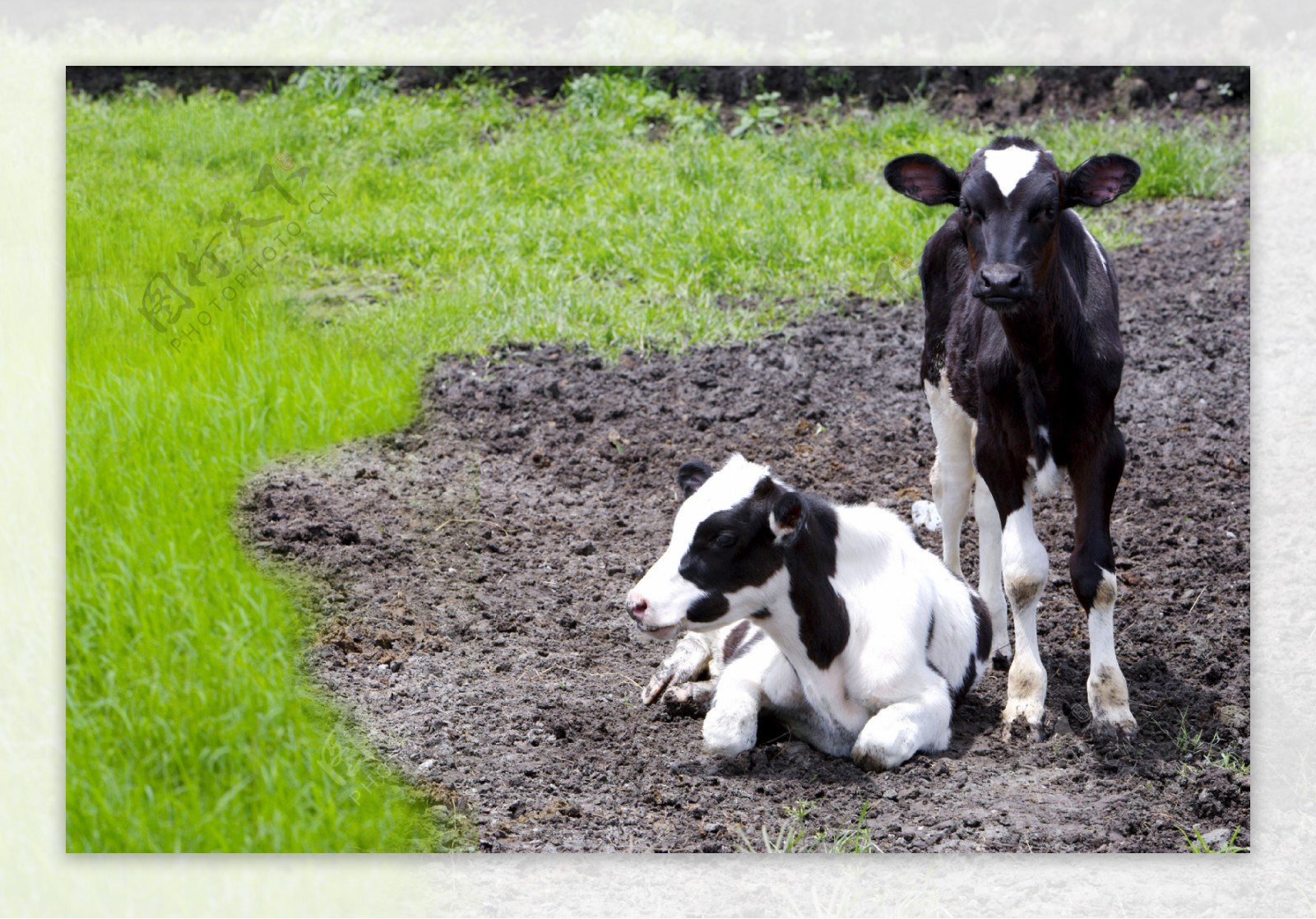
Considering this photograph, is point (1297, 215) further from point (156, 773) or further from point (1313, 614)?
point (156, 773)

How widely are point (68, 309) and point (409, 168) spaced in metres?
1.40

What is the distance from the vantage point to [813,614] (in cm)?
374

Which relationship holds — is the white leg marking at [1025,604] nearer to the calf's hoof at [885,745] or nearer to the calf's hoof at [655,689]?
the calf's hoof at [885,745]

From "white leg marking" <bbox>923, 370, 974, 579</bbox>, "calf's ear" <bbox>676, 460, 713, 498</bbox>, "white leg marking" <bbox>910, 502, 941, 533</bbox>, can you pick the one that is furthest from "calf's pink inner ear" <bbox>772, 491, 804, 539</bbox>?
"white leg marking" <bbox>910, 502, 941, 533</bbox>

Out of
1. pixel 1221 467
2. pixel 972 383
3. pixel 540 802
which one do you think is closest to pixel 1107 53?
pixel 972 383

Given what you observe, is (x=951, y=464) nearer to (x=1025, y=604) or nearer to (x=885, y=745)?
(x=1025, y=604)

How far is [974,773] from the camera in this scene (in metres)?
3.65

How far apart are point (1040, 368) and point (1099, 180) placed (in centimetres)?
45

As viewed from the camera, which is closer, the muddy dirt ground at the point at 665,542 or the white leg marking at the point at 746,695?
the muddy dirt ground at the point at 665,542

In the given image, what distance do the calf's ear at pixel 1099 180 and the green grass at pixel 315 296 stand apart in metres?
1.61

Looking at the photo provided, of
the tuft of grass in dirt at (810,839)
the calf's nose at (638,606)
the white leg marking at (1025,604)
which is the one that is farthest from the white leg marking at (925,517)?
the calf's nose at (638,606)

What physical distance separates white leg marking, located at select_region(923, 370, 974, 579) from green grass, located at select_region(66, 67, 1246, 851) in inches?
47.7

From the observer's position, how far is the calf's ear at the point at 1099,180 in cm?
367

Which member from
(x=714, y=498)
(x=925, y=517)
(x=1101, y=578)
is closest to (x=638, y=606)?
(x=714, y=498)
